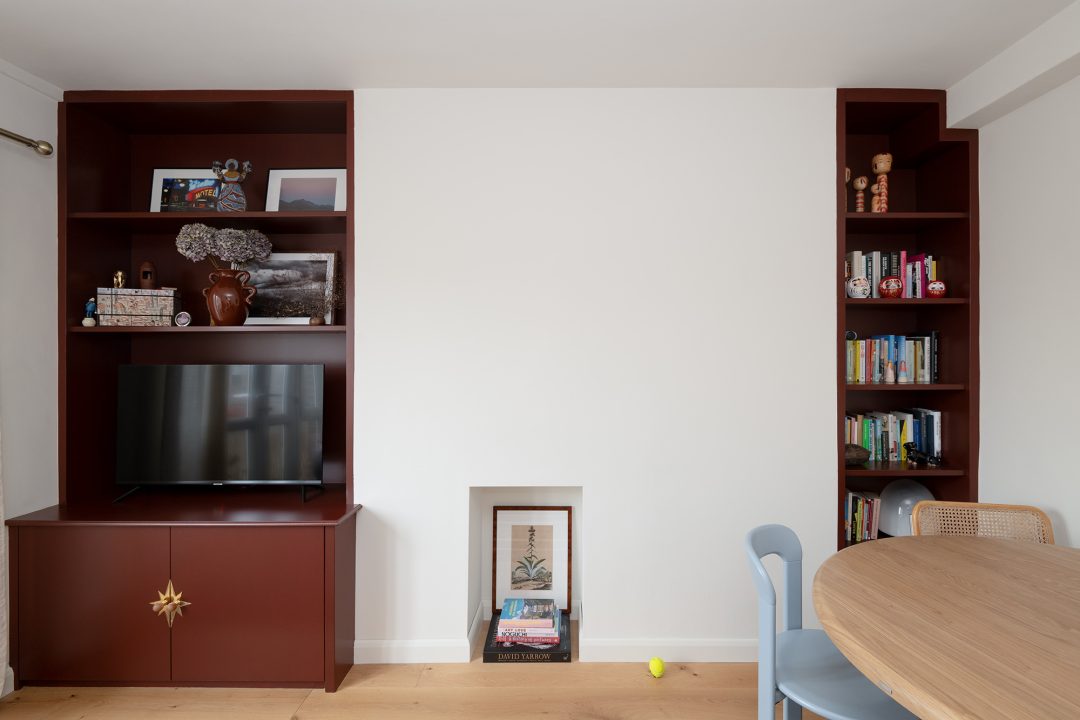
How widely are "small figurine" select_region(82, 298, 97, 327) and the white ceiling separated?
36.6 inches

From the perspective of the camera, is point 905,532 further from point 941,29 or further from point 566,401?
point 941,29

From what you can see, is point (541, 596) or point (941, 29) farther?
point (541, 596)

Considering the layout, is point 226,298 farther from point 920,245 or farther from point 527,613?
point 920,245

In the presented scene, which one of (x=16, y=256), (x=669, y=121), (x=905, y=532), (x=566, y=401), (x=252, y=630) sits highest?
(x=669, y=121)

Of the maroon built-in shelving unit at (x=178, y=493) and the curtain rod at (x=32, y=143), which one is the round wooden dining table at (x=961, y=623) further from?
the curtain rod at (x=32, y=143)

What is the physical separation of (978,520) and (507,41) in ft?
8.21

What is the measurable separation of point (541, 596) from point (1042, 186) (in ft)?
9.12

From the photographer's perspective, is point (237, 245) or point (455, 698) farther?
point (237, 245)

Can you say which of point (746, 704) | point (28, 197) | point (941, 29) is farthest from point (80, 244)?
point (941, 29)

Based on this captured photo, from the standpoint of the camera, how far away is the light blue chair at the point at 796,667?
55.4 inches

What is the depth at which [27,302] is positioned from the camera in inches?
96.3

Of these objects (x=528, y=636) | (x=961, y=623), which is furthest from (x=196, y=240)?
(x=961, y=623)

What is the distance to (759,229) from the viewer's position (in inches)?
101

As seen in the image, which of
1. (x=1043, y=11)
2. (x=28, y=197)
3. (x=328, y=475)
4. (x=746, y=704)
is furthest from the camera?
(x=328, y=475)
